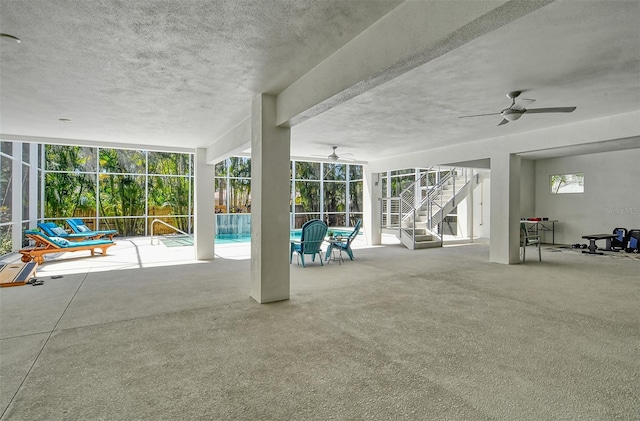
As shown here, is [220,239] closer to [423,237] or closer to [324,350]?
[423,237]

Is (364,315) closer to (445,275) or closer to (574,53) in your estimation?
(445,275)

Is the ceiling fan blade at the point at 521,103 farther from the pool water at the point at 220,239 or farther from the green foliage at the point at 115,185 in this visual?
the green foliage at the point at 115,185

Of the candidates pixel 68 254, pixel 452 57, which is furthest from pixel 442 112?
pixel 68 254

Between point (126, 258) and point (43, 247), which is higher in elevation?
point (43, 247)

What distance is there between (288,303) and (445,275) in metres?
3.20

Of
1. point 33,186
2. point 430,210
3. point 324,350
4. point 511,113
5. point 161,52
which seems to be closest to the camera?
point 324,350

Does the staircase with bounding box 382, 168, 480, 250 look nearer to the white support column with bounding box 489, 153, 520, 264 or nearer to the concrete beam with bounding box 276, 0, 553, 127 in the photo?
the white support column with bounding box 489, 153, 520, 264

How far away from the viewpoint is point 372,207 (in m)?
11.8

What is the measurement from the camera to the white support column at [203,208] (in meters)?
8.60

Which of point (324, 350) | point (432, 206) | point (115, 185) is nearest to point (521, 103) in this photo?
point (324, 350)

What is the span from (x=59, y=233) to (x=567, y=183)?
14940 mm

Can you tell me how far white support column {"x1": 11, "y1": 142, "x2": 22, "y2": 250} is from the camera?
8798 mm

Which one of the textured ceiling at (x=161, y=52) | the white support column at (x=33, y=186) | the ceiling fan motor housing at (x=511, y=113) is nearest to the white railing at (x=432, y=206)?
the ceiling fan motor housing at (x=511, y=113)

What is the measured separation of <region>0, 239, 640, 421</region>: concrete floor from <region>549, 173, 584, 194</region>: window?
19.5 feet
